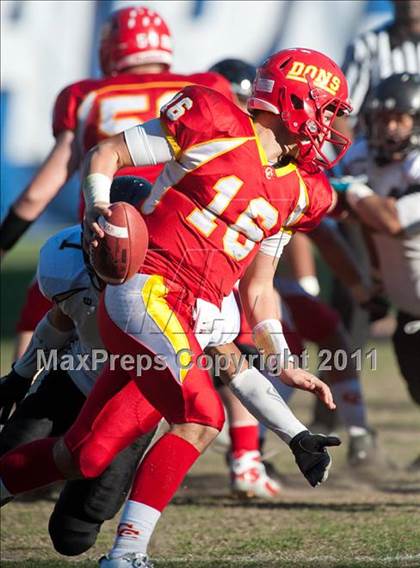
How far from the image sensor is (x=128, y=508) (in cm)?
356

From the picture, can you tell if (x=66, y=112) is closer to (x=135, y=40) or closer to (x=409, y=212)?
(x=135, y=40)

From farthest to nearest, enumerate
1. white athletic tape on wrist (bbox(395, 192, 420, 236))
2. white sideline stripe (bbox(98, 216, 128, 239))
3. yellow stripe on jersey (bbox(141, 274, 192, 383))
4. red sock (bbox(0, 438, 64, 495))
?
1. white athletic tape on wrist (bbox(395, 192, 420, 236))
2. red sock (bbox(0, 438, 64, 495))
3. yellow stripe on jersey (bbox(141, 274, 192, 383))
4. white sideline stripe (bbox(98, 216, 128, 239))

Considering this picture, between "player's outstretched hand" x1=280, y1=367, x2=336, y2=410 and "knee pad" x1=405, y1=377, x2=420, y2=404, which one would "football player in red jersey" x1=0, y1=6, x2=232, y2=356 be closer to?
"knee pad" x1=405, y1=377, x2=420, y2=404

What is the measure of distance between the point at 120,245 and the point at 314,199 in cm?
72

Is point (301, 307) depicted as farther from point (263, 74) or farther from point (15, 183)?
point (15, 183)

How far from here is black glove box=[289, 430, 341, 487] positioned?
3.64 meters

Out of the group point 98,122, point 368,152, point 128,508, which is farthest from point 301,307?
point 128,508

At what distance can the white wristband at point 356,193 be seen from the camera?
5215 mm

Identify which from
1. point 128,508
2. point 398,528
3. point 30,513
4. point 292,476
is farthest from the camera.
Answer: point 292,476

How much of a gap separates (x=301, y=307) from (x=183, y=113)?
2312 millimetres

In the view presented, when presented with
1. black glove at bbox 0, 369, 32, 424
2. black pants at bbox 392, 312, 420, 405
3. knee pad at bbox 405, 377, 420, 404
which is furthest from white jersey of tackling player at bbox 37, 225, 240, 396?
knee pad at bbox 405, 377, 420, 404

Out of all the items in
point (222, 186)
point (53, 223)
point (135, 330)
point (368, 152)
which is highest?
point (222, 186)

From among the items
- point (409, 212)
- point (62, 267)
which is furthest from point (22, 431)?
point (409, 212)

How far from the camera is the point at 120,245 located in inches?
139
